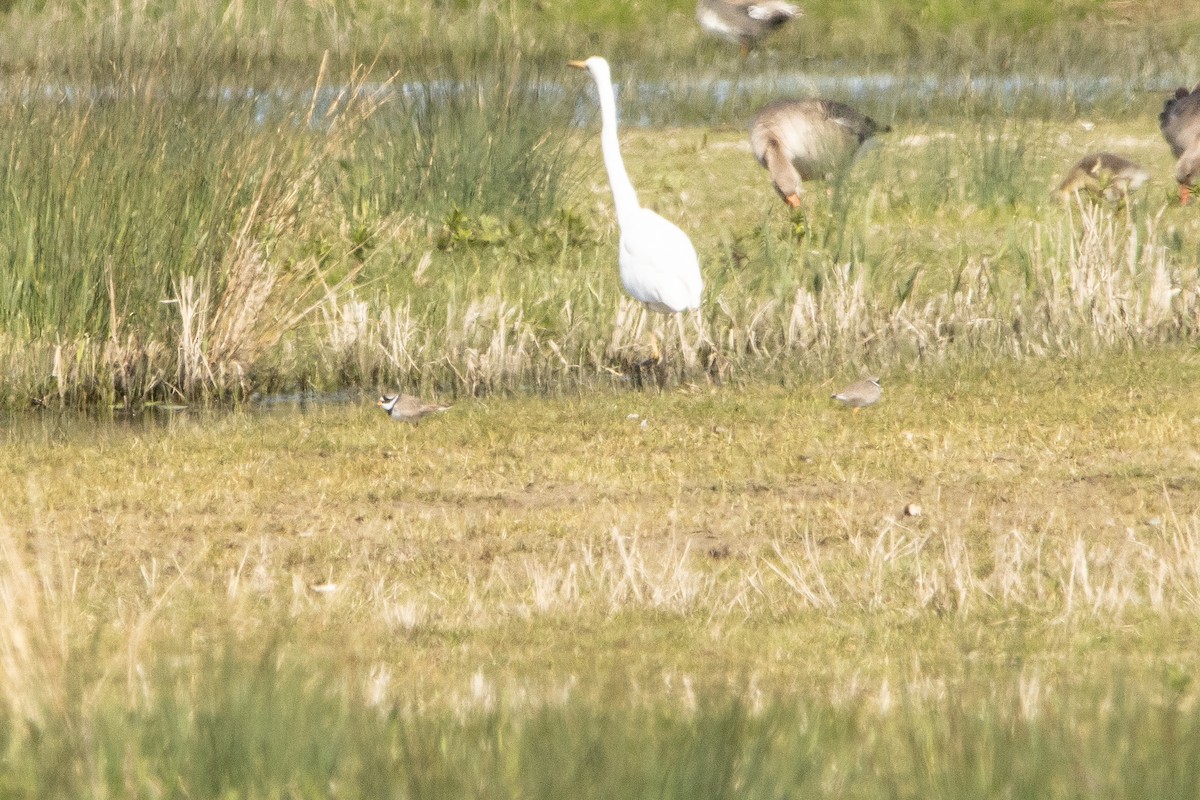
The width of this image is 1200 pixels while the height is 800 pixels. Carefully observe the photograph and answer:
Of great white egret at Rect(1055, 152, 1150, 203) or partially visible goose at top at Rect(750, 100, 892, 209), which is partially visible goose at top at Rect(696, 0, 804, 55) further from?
great white egret at Rect(1055, 152, 1150, 203)

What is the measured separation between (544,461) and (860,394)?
1766 millimetres

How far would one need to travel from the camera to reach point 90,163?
10.2 metres

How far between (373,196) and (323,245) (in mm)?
1136

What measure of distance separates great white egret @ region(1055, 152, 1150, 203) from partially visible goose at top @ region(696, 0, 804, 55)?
975cm

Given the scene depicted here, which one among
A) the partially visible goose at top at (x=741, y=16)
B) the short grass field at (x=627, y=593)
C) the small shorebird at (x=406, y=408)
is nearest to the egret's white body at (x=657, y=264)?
the short grass field at (x=627, y=593)

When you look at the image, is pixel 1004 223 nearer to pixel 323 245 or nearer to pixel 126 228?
pixel 323 245

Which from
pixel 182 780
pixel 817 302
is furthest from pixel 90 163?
pixel 182 780

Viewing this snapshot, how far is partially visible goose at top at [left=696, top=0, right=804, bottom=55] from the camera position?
81.1ft

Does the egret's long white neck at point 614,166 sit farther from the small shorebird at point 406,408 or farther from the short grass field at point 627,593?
the small shorebird at point 406,408

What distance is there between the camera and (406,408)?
9.67 metres

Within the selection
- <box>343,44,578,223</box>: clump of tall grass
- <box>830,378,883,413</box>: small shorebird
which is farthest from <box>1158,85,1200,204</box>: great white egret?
<box>830,378,883,413</box>: small shorebird

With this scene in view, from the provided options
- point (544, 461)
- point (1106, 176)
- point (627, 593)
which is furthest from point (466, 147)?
point (627, 593)

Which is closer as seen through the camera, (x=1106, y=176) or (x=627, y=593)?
(x=627, y=593)

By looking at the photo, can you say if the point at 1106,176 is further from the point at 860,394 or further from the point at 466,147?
the point at 860,394
